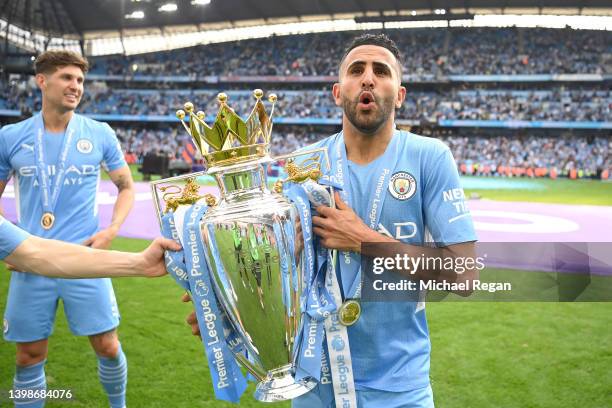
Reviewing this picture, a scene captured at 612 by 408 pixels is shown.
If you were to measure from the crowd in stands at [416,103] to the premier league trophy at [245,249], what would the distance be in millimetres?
39194

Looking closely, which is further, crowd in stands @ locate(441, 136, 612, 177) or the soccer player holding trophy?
crowd in stands @ locate(441, 136, 612, 177)

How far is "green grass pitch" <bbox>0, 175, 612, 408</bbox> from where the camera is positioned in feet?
13.8

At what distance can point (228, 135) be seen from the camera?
1556 millimetres

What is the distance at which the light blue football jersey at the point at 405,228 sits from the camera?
74.8 inches

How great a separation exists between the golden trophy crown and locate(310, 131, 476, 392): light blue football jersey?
1.71ft

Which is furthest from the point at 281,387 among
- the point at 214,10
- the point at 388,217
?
the point at 214,10

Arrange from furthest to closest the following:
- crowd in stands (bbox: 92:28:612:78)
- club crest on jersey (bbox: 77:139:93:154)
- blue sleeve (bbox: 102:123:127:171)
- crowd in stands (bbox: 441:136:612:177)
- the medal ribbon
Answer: crowd in stands (bbox: 92:28:612:78) → crowd in stands (bbox: 441:136:612:177) → blue sleeve (bbox: 102:123:127:171) → club crest on jersey (bbox: 77:139:93:154) → the medal ribbon

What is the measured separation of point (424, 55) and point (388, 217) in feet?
144

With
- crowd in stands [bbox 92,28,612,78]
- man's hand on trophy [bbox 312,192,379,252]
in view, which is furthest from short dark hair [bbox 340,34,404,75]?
crowd in stands [bbox 92,28,612,78]

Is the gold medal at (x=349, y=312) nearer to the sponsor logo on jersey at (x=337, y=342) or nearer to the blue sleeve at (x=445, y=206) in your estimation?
the sponsor logo on jersey at (x=337, y=342)

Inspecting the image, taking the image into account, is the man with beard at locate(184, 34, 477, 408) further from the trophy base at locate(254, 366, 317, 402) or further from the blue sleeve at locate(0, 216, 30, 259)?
the blue sleeve at locate(0, 216, 30, 259)

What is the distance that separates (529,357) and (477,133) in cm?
3722

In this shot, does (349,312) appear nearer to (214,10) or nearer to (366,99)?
(366,99)

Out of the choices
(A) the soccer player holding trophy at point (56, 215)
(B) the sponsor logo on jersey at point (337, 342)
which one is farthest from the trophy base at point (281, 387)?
(A) the soccer player holding trophy at point (56, 215)
